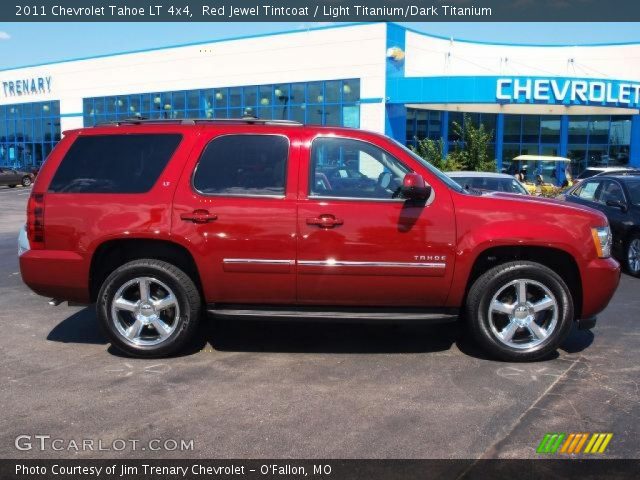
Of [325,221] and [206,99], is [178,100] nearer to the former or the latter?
[206,99]

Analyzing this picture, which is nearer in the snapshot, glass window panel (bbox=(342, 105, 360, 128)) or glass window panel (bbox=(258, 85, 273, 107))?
glass window panel (bbox=(342, 105, 360, 128))

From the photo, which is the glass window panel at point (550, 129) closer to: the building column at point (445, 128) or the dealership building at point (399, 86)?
the dealership building at point (399, 86)

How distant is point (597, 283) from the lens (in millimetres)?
4879

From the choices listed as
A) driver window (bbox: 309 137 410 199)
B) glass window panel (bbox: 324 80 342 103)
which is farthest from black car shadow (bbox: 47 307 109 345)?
glass window panel (bbox: 324 80 342 103)

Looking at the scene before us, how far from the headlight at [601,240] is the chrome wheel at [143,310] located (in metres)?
3.46

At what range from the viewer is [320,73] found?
3112 centimetres

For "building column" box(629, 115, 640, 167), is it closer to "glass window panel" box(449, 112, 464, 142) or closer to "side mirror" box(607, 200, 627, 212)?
"glass window panel" box(449, 112, 464, 142)

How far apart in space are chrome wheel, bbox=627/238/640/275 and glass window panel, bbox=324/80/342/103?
75.9 feet

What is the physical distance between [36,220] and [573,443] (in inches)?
171

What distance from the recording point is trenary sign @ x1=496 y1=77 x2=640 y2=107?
90.2 ft

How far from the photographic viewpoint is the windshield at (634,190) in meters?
9.38

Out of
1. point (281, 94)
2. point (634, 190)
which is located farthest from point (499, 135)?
point (634, 190)

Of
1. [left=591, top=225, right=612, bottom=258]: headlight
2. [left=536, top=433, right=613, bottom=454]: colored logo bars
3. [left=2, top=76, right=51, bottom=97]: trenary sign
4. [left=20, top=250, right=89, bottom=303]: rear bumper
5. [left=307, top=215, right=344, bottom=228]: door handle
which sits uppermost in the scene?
[left=2, top=76, right=51, bottom=97]: trenary sign

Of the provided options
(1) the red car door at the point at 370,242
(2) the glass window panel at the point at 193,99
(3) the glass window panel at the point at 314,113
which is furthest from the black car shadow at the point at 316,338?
(2) the glass window panel at the point at 193,99
